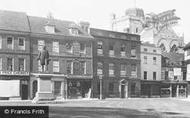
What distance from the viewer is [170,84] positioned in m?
61.5

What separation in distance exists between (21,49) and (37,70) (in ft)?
11.4

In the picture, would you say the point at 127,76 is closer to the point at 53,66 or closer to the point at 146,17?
the point at 53,66

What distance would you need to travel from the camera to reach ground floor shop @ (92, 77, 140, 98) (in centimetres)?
4919

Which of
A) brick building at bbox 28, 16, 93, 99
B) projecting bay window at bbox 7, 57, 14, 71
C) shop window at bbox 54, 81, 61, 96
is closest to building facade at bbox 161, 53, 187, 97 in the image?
brick building at bbox 28, 16, 93, 99

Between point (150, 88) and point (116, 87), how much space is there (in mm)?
9164

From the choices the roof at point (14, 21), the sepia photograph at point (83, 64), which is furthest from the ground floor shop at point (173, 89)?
the roof at point (14, 21)

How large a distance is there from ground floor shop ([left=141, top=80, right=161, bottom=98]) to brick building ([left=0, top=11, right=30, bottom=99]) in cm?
2233

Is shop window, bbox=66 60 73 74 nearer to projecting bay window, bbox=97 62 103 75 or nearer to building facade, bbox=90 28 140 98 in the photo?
building facade, bbox=90 28 140 98

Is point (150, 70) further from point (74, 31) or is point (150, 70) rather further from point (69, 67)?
point (69, 67)

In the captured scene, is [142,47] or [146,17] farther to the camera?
[146,17]

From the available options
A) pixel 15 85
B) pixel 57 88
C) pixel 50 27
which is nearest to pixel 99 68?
pixel 57 88

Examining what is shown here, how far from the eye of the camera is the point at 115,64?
5203cm

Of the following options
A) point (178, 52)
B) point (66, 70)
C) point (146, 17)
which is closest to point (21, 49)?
point (66, 70)

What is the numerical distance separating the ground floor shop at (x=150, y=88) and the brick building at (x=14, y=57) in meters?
22.3
